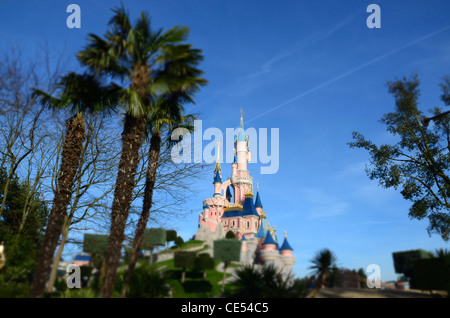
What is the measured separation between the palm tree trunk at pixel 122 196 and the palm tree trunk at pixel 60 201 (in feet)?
6.87

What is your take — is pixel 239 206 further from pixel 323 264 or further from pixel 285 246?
pixel 323 264

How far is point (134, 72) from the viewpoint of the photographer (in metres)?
12.9

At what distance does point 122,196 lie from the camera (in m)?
12.7

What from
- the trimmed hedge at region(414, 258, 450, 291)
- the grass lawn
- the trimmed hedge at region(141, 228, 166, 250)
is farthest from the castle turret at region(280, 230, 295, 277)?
the grass lawn

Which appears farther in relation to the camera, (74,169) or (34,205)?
(34,205)

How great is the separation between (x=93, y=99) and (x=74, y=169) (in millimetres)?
3105

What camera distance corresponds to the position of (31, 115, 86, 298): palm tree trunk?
38.3 ft

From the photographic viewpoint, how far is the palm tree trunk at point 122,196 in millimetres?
11609

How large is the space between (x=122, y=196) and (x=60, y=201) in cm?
261

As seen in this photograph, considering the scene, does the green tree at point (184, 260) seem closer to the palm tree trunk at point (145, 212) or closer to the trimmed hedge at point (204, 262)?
the trimmed hedge at point (204, 262)

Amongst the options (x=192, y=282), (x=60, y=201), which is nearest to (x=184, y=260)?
(x=192, y=282)

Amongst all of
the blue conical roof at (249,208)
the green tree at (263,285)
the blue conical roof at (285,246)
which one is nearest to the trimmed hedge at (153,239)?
the green tree at (263,285)
